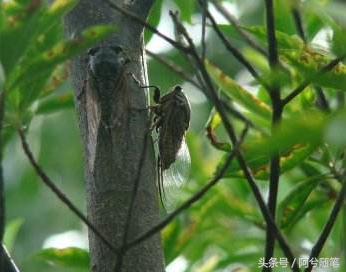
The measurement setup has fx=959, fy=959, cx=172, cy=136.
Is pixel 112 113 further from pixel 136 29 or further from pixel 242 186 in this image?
pixel 242 186

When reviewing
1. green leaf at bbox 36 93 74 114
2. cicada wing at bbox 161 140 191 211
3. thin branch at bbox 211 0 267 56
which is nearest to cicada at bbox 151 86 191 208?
cicada wing at bbox 161 140 191 211

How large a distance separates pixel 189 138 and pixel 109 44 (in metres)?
1.20

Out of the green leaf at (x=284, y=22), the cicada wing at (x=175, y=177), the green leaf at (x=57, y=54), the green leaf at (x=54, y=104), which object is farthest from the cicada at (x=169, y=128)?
the green leaf at (x=57, y=54)

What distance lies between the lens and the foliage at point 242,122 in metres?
1.64

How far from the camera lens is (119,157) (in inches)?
86.4

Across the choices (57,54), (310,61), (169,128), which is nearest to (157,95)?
(169,128)

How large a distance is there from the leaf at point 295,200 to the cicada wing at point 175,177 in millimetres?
288

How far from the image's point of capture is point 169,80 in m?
6.17

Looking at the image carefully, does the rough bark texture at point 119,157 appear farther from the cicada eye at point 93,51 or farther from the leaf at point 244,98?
the leaf at point 244,98

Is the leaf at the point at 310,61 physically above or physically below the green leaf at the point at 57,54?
above

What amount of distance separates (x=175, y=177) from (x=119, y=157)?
0.42m

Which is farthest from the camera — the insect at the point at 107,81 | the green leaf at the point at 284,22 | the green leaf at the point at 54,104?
the green leaf at the point at 54,104

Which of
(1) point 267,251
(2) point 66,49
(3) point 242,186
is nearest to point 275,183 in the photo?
(1) point 267,251

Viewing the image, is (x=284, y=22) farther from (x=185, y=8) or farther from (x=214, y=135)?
(x=214, y=135)
